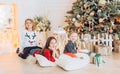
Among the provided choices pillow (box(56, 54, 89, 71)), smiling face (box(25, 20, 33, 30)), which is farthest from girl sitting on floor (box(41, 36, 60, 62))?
smiling face (box(25, 20, 33, 30))

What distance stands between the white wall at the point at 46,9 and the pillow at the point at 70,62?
2058 mm

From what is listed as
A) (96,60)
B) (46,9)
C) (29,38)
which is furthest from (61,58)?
(46,9)

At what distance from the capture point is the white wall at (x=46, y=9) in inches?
212

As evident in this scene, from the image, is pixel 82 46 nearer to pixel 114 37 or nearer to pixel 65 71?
pixel 114 37

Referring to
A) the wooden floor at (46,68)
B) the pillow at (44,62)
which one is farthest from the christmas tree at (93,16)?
the pillow at (44,62)

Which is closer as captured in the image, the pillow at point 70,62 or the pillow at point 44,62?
the pillow at point 70,62

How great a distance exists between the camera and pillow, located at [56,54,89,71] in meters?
3.33

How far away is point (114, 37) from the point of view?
15.4 ft

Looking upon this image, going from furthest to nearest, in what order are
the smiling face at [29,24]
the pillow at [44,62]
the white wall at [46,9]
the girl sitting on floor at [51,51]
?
the white wall at [46,9] < the smiling face at [29,24] < the girl sitting on floor at [51,51] < the pillow at [44,62]

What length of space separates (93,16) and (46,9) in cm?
146

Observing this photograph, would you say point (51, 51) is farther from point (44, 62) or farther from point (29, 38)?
point (29, 38)

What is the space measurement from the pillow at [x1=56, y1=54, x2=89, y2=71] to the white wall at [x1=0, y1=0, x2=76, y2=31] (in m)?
2.06

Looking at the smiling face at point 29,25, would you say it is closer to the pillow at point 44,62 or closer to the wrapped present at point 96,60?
the pillow at point 44,62

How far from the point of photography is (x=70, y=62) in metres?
3.34
